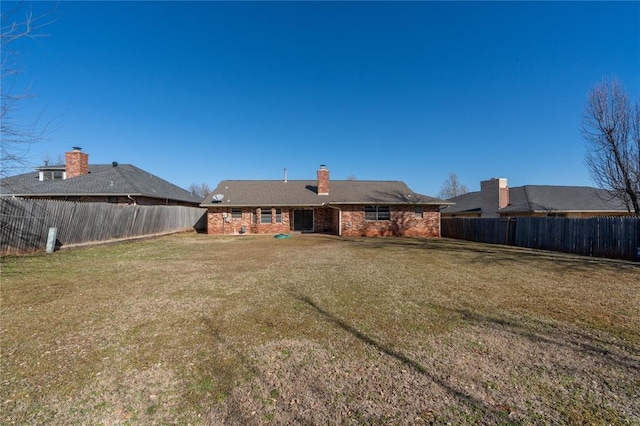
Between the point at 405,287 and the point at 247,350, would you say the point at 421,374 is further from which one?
the point at 405,287

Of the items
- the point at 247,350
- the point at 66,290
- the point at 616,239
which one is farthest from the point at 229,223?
the point at 616,239

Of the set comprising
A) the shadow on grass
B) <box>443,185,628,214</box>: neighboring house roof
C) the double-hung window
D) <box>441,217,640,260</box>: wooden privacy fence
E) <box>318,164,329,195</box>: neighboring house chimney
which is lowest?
the shadow on grass

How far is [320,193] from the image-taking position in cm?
2139

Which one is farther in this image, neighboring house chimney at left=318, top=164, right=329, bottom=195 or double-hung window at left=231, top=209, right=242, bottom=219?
neighboring house chimney at left=318, top=164, right=329, bottom=195

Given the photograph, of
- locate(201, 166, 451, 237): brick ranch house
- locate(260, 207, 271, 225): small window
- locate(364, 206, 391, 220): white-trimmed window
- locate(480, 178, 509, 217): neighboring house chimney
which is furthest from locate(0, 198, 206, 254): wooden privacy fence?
locate(480, 178, 509, 217): neighboring house chimney

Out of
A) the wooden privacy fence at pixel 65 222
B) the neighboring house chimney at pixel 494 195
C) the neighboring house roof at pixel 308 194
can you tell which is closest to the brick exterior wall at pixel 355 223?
the neighboring house roof at pixel 308 194

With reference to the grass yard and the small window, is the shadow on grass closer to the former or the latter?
the grass yard

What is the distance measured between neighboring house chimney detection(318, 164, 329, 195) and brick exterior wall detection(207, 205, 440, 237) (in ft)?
6.67

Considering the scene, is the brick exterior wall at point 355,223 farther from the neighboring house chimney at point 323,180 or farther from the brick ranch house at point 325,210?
the neighboring house chimney at point 323,180

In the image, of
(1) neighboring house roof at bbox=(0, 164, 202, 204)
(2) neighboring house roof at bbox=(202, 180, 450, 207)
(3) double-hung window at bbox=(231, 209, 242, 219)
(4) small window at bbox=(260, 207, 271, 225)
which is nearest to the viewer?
(1) neighboring house roof at bbox=(0, 164, 202, 204)

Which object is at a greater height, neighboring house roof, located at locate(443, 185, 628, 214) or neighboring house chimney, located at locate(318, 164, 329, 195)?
neighboring house chimney, located at locate(318, 164, 329, 195)

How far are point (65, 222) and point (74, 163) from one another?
11.9 meters

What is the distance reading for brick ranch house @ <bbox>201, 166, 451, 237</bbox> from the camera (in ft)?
62.4

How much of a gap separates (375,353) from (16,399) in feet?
10.8
